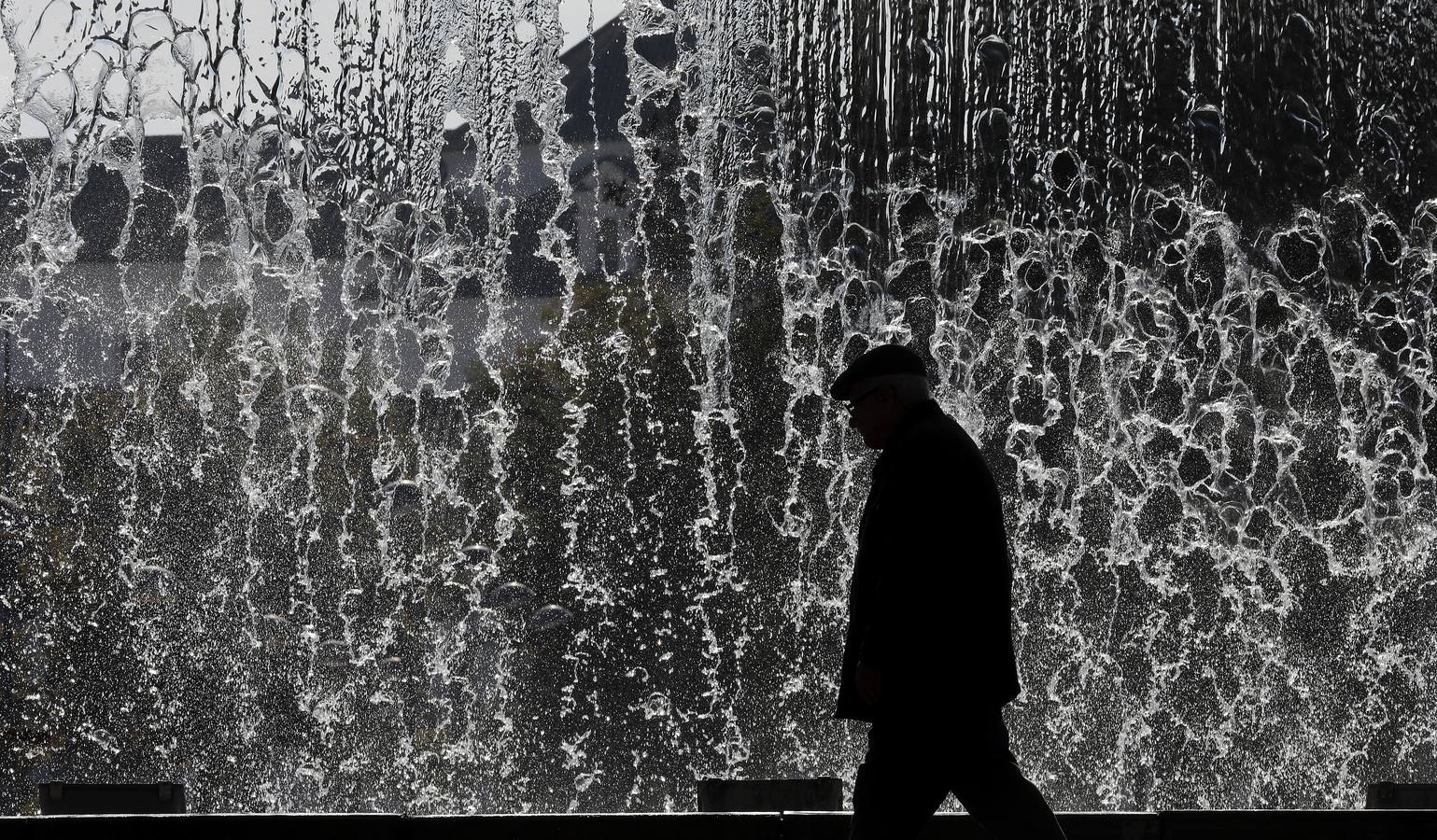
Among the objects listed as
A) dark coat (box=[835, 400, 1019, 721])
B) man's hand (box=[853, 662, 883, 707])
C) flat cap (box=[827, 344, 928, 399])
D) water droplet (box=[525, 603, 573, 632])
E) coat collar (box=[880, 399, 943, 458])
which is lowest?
water droplet (box=[525, 603, 573, 632])

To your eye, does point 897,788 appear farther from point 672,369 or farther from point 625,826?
point 672,369

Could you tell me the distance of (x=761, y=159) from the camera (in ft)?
30.5

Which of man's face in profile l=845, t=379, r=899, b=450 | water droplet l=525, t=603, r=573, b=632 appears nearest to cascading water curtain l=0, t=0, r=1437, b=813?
water droplet l=525, t=603, r=573, b=632

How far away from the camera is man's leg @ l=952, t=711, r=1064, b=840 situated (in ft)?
9.10

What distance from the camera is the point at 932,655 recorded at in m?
2.79

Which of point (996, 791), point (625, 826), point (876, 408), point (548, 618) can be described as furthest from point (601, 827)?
point (548, 618)

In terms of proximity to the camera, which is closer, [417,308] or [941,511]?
[941,511]

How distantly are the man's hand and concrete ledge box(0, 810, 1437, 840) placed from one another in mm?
847

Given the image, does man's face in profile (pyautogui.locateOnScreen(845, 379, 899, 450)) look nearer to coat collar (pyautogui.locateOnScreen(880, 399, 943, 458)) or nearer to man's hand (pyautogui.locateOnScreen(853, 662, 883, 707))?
coat collar (pyautogui.locateOnScreen(880, 399, 943, 458))

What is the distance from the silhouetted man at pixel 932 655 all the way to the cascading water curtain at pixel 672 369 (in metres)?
5.44

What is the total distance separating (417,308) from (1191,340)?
4590 mm

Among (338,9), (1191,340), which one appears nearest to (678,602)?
(1191,340)

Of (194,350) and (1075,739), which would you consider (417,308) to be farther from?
(1075,739)

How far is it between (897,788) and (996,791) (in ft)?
0.60
